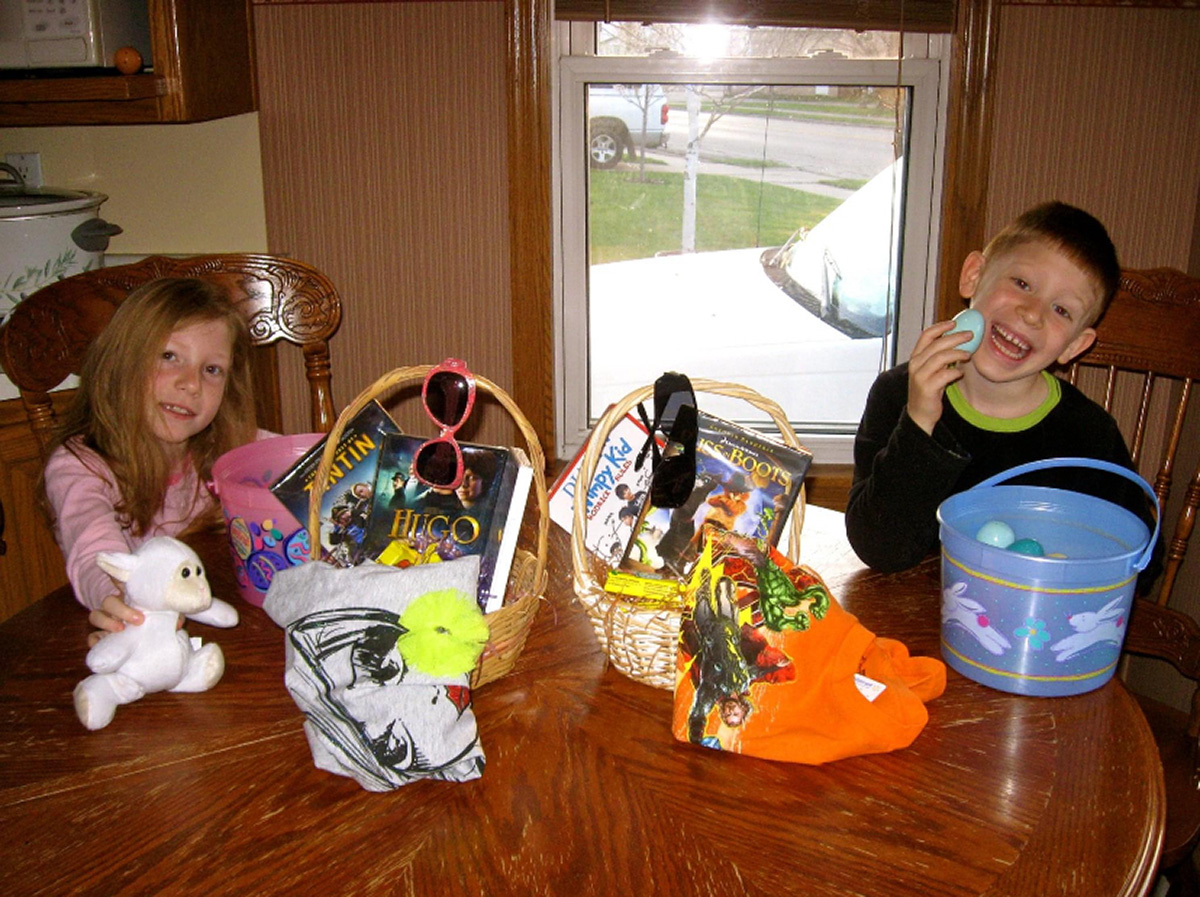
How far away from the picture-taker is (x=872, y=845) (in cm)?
84

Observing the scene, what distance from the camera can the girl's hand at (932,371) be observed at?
Result: 129 cm

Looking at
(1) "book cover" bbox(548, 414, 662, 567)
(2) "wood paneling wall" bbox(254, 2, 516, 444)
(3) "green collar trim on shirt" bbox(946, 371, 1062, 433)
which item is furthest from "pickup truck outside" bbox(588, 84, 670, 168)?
(1) "book cover" bbox(548, 414, 662, 567)

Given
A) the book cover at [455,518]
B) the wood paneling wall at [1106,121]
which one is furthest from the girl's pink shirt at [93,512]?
the wood paneling wall at [1106,121]

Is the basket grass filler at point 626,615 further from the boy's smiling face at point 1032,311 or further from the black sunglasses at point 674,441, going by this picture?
the boy's smiling face at point 1032,311

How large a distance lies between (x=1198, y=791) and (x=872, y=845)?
2.78ft

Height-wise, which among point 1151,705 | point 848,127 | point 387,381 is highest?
point 848,127

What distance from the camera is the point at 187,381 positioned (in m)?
1.47

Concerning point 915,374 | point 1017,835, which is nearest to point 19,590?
point 915,374

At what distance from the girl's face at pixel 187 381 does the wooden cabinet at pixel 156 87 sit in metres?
0.60

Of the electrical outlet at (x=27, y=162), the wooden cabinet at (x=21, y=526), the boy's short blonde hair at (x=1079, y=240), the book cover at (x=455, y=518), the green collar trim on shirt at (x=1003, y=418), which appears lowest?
the wooden cabinet at (x=21, y=526)

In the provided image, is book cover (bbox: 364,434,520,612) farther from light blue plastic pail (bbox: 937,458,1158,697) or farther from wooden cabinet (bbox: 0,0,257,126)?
wooden cabinet (bbox: 0,0,257,126)

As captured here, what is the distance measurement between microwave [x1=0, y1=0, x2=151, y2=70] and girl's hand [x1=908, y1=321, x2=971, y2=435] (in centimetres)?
152

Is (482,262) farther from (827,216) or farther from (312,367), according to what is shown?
(827,216)

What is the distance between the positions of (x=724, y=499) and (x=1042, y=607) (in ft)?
1.07
